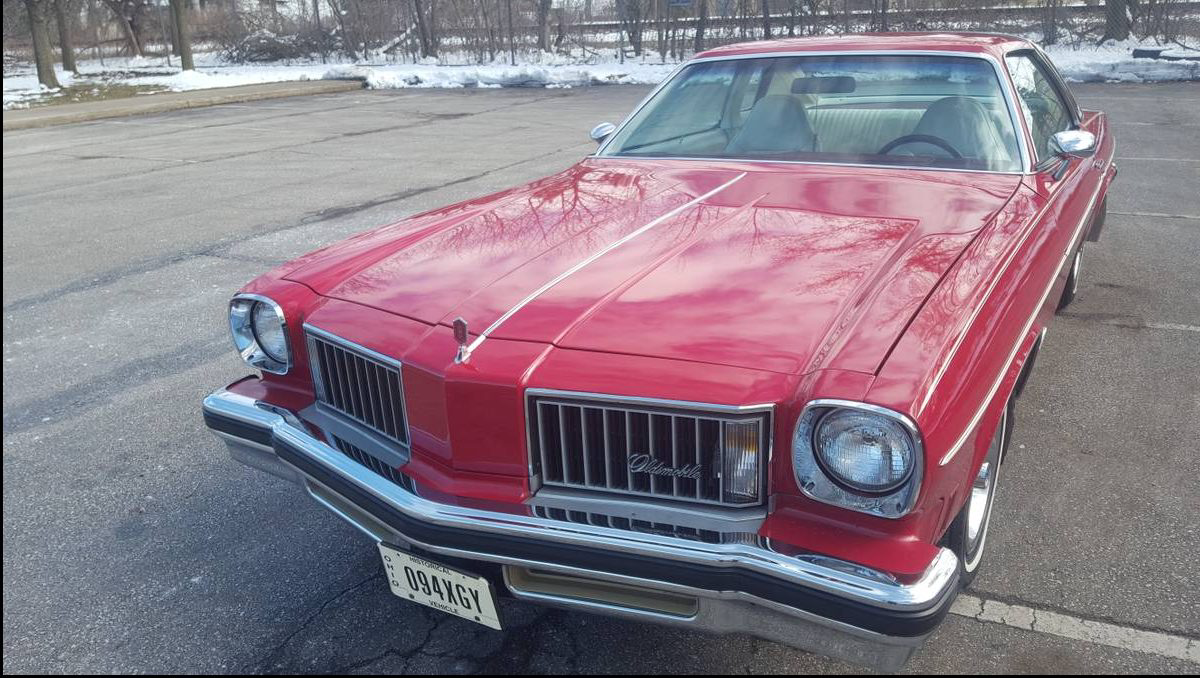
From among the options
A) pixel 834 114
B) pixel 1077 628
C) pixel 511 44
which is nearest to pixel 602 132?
pixel 834 114

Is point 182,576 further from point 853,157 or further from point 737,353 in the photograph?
point 853,157

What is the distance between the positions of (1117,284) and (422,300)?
4.65 m

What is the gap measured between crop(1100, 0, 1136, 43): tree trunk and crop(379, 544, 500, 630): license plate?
23171 millimetres

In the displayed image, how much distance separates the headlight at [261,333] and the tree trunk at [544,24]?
23.8m

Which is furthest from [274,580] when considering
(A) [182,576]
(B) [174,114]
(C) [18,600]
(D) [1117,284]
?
(B) [174,114]

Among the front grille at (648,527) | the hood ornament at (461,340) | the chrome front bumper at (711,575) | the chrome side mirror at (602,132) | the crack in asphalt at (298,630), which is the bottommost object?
the crack in asphalt at (298,630)

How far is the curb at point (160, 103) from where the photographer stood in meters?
15.9

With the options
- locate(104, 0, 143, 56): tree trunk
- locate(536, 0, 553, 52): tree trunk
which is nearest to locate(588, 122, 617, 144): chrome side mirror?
locate(536, 0, 553, 52): tree trunk

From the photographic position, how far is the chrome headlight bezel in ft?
5.85

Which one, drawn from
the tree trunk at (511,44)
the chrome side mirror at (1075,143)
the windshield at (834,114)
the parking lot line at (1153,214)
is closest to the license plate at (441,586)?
the windshield at (834,114)

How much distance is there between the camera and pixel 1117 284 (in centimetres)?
534

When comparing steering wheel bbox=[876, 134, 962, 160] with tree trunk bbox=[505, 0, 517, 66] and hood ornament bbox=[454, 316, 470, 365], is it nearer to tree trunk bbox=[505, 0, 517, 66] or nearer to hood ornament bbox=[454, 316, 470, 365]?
hood ornament bbox=[454, 316, 470, 365]

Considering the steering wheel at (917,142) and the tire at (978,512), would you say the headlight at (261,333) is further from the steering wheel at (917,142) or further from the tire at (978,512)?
the steering wheel at (917,142)

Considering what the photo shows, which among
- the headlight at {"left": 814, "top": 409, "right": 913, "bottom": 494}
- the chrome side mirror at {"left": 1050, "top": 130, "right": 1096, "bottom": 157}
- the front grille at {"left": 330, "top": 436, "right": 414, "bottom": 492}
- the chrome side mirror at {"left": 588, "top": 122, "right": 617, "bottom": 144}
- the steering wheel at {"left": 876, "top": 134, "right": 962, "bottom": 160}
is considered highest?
the chrome side mirror at {"left": 588, "top": 122, "right": 617, "bottom": 144}
